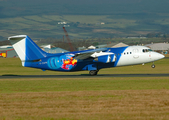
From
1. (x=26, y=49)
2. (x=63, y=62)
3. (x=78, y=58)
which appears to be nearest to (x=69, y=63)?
(x=63, y=62)

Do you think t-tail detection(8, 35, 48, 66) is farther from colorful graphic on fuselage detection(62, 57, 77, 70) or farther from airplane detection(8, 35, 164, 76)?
colorful graphic on fuselage detection(62, 57, 77, 70)

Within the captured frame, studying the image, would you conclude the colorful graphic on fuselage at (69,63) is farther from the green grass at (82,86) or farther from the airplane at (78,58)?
the green grass at (82,86)

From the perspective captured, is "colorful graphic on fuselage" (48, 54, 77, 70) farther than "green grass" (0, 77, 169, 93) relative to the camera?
Yes

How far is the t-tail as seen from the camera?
131 ft

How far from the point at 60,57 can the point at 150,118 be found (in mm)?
27497

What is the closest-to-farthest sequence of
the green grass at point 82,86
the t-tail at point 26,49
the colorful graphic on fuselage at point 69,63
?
the green grass at point 82,86 < the t-tail at point 26,49 < the colorful graphic on fuselage at point 69,63

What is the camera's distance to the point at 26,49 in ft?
132

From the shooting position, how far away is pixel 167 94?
21.8m

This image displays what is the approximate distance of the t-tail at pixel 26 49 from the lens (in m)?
39.8

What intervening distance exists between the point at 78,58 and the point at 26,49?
25.7 feet

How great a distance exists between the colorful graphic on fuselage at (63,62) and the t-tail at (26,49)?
1889 mm

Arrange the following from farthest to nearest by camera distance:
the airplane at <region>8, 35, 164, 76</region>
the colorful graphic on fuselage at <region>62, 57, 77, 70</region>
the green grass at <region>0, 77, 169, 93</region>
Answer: the colorful graphic on fuselage at <region>62, 57, 77, 70</region> < the airplane at <region>8, 35, 164, 76</region> < the green grass at <region>0, 77, 169, 93</region>

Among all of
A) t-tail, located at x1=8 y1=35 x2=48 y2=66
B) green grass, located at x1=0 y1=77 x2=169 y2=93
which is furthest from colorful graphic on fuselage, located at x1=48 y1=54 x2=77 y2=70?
green grass, located at x1=0 y1=77 x2=169 y2=93

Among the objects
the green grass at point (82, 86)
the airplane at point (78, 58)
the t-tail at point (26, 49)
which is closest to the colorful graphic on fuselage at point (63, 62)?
the airplane at point (78, 58)
